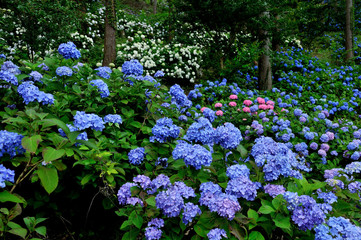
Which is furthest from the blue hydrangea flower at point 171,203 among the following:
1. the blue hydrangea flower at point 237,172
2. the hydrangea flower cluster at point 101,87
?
the hydrangea flower cluster at point 101,87

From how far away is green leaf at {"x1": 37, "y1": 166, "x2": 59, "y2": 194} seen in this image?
1523 millimetres

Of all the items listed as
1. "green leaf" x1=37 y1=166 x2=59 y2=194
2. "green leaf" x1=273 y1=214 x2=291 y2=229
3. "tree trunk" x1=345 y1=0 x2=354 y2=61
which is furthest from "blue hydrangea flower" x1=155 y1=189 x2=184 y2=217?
"tree trunk" x1=345 y1=0 x2=354 y2=61

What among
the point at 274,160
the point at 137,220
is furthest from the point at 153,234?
the point at 274,160

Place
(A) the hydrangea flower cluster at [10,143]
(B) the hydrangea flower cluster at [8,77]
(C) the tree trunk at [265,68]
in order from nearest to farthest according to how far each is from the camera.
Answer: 1. (A) the hydrangea flower cluster at [10,143]
2. (B) the hydrangea flower cluster at [8,77]
3. (C) the tree trunk at [265,68]

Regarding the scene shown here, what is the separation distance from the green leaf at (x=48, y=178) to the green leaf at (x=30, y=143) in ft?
0.56

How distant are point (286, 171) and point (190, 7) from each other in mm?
7030

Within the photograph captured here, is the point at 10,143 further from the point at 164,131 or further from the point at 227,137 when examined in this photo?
the point at 227,137

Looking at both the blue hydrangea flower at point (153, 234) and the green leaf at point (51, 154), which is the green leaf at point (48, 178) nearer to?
the green leaf at point (51, 154)

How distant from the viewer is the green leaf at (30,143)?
146cm

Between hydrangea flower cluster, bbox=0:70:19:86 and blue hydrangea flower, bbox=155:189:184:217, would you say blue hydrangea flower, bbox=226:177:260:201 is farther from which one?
hydrangea flower cluster, bbox=0:70:19:86

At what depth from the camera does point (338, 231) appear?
4.33 ft

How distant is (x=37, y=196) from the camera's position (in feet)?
6.55

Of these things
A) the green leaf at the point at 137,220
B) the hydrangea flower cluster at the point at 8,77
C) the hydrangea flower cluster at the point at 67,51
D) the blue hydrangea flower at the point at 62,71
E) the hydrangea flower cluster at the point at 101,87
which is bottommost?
the green leaf at the point at 137,220

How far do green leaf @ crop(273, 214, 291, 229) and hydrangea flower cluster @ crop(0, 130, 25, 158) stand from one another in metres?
1.45
